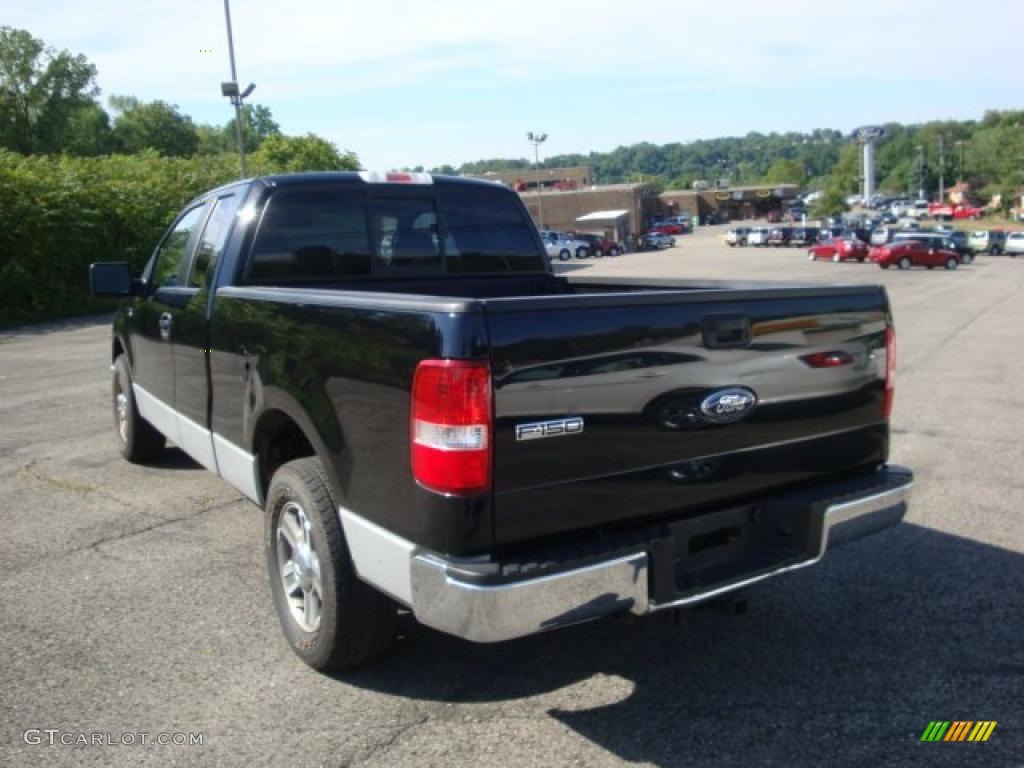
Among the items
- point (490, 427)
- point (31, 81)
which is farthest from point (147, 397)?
point (31, 81)

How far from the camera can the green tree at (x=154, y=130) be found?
90062 millimetres

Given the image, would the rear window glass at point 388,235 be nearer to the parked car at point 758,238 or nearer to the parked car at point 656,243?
the parked car at point 758,238

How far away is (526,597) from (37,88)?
79.9 m

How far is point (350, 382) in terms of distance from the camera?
3.23 meters

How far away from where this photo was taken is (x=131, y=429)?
6.80 m

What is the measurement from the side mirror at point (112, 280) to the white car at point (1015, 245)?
5888cm

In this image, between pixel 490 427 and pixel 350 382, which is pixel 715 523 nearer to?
pixel 490 427

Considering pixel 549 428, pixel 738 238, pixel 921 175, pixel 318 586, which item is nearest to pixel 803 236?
pixel 738 238

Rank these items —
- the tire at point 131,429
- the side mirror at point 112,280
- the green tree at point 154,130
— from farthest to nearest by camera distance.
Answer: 1. the green tree at point 154,130
2. the tire at point 131,429
3. the side mirror at point 112,280

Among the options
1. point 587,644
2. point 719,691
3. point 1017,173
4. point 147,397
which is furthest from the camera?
point 1017,173

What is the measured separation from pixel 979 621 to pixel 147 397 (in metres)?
5.00

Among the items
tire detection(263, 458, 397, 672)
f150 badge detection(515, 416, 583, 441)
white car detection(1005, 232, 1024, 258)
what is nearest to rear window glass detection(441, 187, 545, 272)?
tire detection(263, 458, 397, 672)

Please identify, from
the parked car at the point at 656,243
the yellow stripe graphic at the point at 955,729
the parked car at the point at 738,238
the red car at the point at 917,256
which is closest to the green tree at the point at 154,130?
the parked car at the point at 656,243

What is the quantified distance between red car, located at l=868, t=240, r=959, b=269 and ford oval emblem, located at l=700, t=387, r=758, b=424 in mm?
44420
